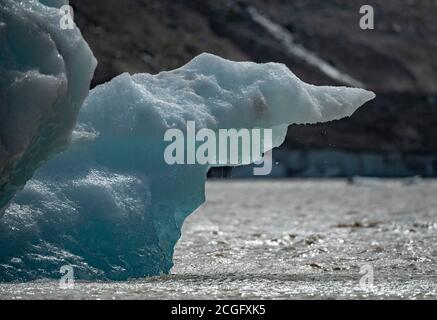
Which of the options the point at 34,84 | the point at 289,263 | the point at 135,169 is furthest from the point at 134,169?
the point at 289,263

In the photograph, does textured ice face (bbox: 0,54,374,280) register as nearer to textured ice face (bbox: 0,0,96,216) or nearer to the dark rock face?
textured ice face (bbox: 0,0,96,216)

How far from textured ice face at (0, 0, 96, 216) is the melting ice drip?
0.34 m

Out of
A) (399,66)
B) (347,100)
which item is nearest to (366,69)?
(399,66)

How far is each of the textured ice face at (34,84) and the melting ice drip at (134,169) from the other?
1.10 ft

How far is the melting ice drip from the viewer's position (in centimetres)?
617

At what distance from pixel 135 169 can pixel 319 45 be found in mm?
56948

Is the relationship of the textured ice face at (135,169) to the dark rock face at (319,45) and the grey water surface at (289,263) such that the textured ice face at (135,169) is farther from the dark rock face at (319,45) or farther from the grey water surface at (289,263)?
the dark rock face at (319,45)

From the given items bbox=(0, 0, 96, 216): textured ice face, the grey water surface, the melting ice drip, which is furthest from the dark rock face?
bbox=(0, 0, 96, 216): textured ice face

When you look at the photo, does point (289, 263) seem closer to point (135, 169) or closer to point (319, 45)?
point (135, 169)

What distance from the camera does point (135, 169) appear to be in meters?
6.63
